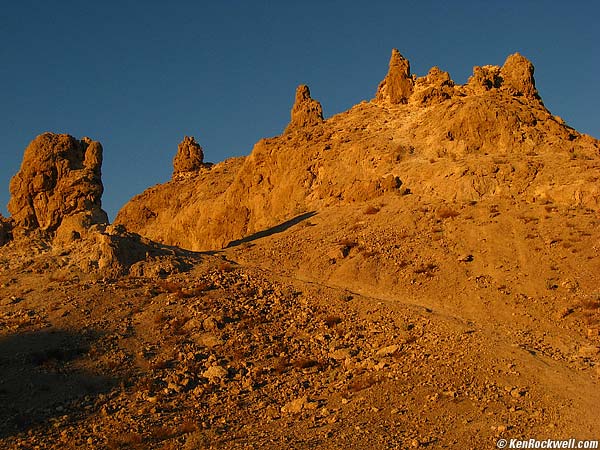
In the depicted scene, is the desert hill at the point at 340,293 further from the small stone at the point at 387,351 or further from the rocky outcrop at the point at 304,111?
the rocky outcrop at the point at 304,111

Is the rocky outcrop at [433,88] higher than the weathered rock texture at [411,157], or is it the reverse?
the rocky outcrop at [433,88]

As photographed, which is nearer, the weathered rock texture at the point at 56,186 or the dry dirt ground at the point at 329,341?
the dry dirt ground at the point at 329,341

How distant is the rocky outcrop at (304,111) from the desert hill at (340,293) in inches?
150

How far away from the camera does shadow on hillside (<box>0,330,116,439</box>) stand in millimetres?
14055

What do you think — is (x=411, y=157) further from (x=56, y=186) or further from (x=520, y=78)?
(x=56, y=186)

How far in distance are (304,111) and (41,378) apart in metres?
32.9

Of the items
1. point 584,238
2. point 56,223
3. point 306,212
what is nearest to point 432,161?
point 306,212

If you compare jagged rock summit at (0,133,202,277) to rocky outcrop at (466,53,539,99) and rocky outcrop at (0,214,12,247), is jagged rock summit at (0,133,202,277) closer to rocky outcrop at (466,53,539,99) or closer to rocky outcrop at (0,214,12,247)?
rocky outcrop at (0,214,12,247)

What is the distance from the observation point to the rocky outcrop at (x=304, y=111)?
44.8m

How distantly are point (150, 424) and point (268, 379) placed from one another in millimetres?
3611

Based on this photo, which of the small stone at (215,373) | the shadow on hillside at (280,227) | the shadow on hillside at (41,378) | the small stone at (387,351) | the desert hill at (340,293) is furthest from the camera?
the shadow on hillside at (280,227)

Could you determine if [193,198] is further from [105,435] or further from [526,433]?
[526,433]

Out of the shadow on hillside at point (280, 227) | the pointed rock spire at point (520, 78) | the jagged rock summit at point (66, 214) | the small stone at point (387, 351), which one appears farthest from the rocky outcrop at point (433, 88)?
the small stone at point (387, 351)

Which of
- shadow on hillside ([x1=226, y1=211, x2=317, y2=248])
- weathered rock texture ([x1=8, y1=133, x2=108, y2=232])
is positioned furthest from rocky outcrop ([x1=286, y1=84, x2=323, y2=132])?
weathered rock texture ([x1=8, y1=133, x2=108, y2=232])
